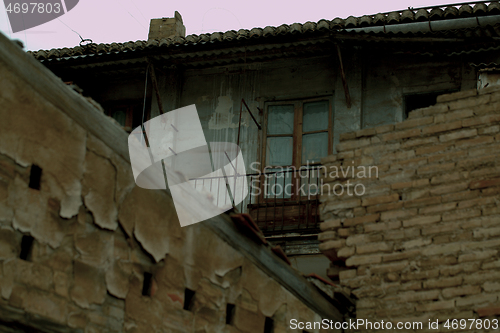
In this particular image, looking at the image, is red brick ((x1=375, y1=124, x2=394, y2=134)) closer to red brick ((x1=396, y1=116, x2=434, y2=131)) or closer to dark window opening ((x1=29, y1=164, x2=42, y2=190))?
red brick ((x1=396, y1=116, x2=434, y2=131))

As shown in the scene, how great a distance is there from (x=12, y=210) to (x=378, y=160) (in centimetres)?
366

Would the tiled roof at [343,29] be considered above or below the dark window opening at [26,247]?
above

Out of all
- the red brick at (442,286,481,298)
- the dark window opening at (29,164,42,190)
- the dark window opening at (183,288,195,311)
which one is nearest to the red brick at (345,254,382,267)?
the red brick at (442,286,481,298)

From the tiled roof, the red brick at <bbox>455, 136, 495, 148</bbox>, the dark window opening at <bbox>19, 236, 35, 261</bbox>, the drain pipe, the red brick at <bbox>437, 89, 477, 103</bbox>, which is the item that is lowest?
the dark window opening at <bbox>19, 236, 35, 261</bbox>

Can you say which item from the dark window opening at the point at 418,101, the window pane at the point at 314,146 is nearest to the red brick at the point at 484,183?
the dark window opening at the point at 418,101

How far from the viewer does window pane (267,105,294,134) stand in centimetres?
1115

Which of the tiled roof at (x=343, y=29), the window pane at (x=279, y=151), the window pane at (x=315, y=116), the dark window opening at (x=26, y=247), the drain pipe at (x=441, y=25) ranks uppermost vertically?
the drain pipe at (x=441, y=25)

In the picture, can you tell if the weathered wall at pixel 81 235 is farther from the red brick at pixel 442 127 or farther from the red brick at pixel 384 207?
the red brick at pixel 442 127

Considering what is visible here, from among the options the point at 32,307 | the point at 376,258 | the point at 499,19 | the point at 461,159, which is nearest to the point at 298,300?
the point at 376,258

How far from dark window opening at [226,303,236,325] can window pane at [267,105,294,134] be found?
5.32 meters

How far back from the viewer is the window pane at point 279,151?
36.0 feet

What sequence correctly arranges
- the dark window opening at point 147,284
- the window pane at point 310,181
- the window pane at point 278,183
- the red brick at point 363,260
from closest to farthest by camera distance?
the dark window opening at point 147,284, the red brick at point 363,260, the window pane at point 310,181, the window pane at point 278,183

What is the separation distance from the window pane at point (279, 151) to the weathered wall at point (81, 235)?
5037 millimetres

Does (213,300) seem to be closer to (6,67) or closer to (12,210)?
(12,210)
